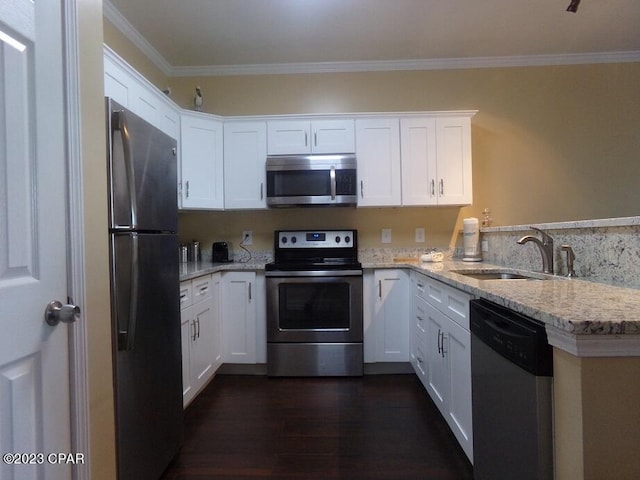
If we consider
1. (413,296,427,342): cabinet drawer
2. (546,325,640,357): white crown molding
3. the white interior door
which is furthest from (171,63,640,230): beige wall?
(546,325,640,357): white crown molding

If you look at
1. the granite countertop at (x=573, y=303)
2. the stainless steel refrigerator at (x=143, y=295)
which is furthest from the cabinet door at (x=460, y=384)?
the stainless steel refrigerator at (x=143, y=295)

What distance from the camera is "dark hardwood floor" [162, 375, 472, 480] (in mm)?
1565

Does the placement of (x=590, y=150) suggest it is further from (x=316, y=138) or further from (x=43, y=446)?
(x=43, y=446)

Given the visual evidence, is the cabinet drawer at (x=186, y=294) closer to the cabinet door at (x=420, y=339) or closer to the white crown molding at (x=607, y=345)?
the cabinet door at (x=420, y=339)

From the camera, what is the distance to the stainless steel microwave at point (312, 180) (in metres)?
2.69

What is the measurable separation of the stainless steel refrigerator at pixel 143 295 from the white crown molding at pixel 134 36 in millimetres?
1430

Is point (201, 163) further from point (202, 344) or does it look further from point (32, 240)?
point (32, 240)

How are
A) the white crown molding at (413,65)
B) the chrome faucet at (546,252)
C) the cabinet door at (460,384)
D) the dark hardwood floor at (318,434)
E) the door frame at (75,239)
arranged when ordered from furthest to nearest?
the white crown molding at (413,65)
the chrome faucet at (546,252)
the dark hardwood floor at (318,434)
the cabinet door at (460,384)
the door frame at (75,239)

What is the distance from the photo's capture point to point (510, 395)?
975 millimetres

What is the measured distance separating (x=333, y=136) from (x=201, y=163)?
1152 millimetres

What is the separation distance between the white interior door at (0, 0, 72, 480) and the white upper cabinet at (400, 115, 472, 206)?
7.81ft

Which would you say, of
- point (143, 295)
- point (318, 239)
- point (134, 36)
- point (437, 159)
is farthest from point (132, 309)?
point (437, 159)

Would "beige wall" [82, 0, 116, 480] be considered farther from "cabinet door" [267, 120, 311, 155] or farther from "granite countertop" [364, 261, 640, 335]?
"cabinet door" [267, 120, 311, 155]

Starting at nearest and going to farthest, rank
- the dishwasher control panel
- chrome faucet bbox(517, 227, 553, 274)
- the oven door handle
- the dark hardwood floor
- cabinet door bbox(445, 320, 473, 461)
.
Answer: the dishwasher control panel < cabinet door bbox(445, 320, 473, 461) < the dark hardwood floor < chrome faucet bbox(517, 227, 553, 274) < the oven door handle
